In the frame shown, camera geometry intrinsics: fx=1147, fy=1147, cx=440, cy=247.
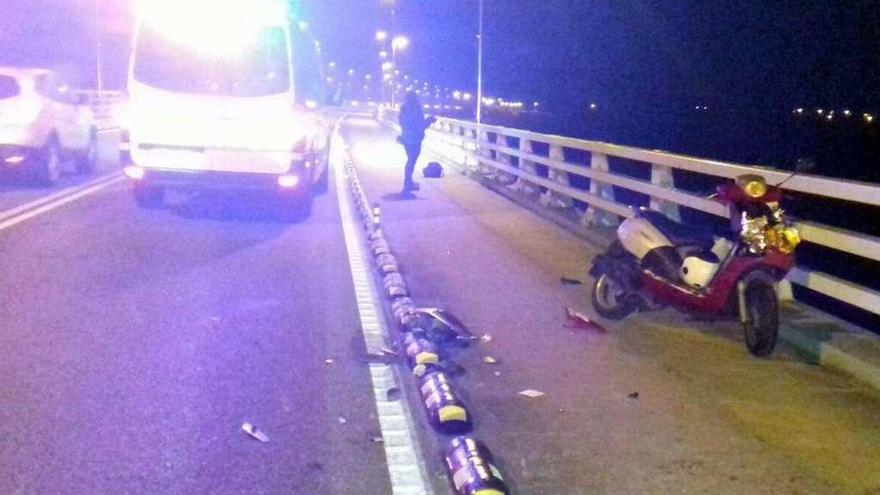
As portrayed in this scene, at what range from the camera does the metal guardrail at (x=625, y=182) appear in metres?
8.41

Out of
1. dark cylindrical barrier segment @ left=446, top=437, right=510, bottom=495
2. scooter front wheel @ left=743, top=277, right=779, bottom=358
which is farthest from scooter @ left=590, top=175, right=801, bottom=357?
dark cylindrical barrier segment @ left=446, top=437, right=510, bottom=495

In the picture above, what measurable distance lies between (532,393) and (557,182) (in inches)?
467

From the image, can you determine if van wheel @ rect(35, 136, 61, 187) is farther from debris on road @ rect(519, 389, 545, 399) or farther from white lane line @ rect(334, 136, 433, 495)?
debris on road @ rect(519, 389, 545, 399)

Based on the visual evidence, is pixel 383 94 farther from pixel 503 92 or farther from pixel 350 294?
pixel 350 294

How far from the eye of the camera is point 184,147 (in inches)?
629

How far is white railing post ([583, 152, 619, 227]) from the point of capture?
15.8 meters

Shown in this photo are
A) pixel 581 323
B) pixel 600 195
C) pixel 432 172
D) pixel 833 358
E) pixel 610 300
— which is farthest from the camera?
pixel 432 172

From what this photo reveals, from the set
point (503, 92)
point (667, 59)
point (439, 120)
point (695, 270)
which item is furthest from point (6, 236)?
point (503, 92)

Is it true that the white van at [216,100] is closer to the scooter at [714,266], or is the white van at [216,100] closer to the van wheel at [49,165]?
the van wheel at [49,165]

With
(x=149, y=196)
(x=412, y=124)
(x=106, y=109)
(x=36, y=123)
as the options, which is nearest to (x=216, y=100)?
(x=149, y=196)

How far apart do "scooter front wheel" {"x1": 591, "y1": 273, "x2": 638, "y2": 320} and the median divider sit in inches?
58.0

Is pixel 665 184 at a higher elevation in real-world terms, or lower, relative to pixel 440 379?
higher

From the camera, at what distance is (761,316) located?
27.0 feet

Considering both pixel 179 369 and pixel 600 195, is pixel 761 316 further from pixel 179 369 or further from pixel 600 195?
pixel 600 195
